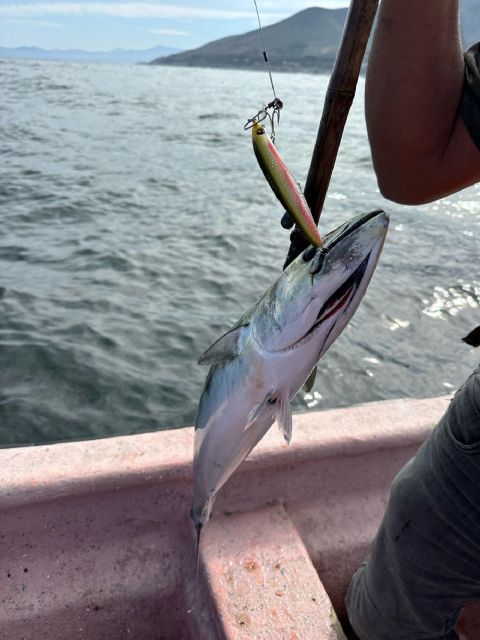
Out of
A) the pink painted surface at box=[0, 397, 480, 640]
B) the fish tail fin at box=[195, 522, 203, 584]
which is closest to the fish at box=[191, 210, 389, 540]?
the fish tail fin at box=[195, 522, 203, 584]

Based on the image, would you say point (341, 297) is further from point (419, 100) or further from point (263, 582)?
point (263, 582)

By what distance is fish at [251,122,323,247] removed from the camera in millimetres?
1473

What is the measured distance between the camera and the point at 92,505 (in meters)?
2.42

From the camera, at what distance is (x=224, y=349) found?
5.81 ft

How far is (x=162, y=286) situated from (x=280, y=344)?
19.1ft

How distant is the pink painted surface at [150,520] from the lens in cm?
226

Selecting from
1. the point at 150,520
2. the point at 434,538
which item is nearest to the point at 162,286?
the point at 150,520

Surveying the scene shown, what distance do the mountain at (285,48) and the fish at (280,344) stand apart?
9274 cm

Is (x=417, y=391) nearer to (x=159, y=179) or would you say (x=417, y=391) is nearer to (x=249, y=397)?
(x=249, y=397)

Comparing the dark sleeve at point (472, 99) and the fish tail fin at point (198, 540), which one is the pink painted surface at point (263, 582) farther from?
the dark sleeve at point (472, 99)

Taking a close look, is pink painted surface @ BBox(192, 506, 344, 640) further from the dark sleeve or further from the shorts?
Result: the dark sleeve

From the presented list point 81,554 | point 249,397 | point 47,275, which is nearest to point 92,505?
point 81,554

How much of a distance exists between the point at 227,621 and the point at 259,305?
3.87ft

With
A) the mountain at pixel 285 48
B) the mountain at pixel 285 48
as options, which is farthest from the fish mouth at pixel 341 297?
the mountain at pixel 285 48
